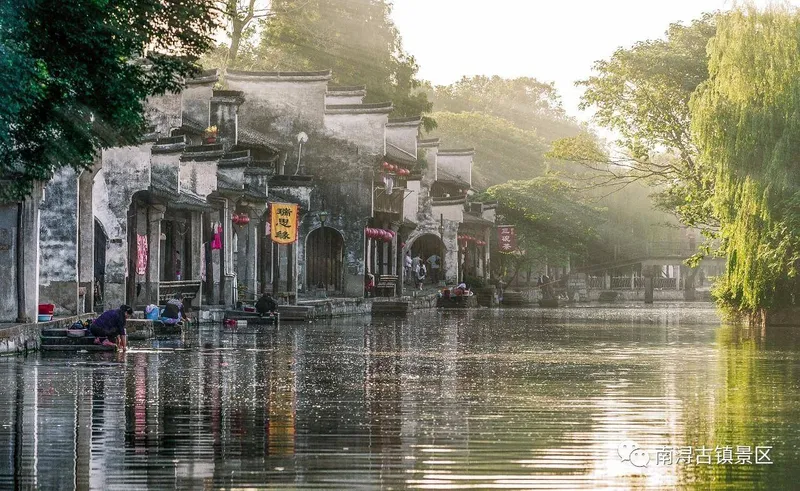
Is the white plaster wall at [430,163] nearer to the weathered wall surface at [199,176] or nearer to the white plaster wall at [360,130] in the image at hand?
the white plaster wall at [360,130]

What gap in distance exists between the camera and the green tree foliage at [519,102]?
109m

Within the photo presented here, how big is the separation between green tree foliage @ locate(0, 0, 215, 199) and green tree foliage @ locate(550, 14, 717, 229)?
93.3ft

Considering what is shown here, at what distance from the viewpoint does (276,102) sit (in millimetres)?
50688

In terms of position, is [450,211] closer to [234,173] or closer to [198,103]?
[198,103]

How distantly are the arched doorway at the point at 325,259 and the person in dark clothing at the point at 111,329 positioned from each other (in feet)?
90.0

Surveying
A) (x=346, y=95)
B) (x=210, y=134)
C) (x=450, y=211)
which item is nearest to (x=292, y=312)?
(x=210, y=134)

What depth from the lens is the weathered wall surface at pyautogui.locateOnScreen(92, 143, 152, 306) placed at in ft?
105

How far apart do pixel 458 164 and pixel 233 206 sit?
3399cm

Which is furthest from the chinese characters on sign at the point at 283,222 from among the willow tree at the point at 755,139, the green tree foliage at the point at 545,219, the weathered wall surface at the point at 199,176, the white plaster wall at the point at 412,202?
the green tree foliage at the point at 545,219

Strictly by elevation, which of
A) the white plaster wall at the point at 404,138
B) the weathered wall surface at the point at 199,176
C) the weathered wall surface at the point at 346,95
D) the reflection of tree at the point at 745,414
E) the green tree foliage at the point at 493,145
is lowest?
the reflection of tree at the point at 745,414

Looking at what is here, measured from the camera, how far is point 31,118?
15.7 metres

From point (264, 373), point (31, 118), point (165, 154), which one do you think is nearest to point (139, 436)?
point (31, 118)

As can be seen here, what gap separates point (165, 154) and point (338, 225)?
18.3m

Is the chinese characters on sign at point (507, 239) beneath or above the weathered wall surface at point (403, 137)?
beneath
